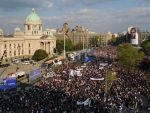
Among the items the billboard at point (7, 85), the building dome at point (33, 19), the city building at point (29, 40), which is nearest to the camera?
the billboard at point (7, 85)

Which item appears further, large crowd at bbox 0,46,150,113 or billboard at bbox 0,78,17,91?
billboard at bbox 0,78,17,91

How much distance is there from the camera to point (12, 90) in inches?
1693

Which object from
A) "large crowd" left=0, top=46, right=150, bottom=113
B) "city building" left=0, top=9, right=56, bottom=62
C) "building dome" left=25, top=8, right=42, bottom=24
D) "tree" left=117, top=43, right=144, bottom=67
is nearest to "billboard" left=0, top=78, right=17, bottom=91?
"large crowd" left=0, top=46, right=150, bottom=113

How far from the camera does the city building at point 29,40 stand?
130 metres

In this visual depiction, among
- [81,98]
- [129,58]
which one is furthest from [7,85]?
[129,58]

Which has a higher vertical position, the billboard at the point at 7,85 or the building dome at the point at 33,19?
the building dome at the point at 33,19

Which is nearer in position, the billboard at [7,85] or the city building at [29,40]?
the billboard at [7,85]

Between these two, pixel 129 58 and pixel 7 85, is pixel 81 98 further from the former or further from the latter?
pixel 129 58

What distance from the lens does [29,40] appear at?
143 m

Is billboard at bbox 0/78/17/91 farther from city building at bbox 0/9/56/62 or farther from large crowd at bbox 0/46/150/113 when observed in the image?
city building at bbox 0/9/56/62

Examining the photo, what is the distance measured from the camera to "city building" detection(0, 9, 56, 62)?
130 m

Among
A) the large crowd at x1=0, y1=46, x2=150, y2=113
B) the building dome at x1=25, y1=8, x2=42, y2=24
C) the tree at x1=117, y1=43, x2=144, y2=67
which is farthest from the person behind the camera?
the building dome at x1=25, y1=8, x2=42, y2=24

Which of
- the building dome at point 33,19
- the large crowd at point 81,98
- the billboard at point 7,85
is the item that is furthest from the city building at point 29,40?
the large crowd at point 81,98

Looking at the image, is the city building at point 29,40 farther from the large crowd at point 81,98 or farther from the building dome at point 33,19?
the large crowd at point 81,98
